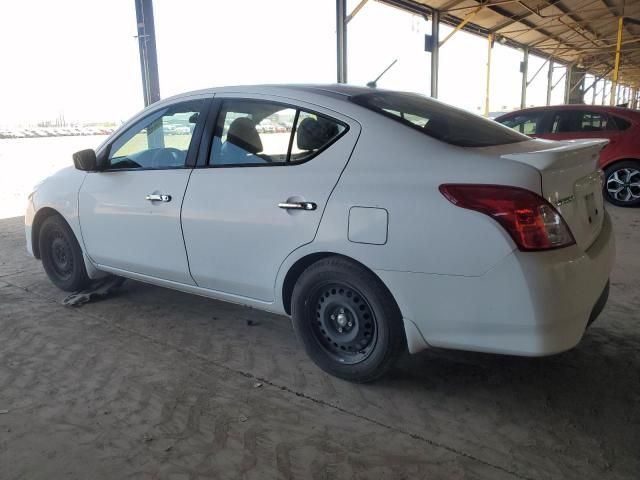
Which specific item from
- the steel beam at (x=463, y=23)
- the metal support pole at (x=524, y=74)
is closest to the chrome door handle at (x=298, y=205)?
the steel beam at (x=463, y=23)

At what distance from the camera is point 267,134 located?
10.0ft

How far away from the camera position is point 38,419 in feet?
8.23

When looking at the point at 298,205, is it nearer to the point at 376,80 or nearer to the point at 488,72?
the point at 376,80

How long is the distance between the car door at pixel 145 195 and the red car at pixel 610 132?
20.9ft

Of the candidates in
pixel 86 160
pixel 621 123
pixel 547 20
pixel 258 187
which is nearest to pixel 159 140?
pixel 86 160

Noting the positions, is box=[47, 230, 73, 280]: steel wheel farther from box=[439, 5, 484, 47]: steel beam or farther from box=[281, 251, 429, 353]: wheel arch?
box=[439, 5, 484, 47]: steel beam

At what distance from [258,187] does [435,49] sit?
14386 mm

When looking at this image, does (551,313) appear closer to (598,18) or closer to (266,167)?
(266,167)

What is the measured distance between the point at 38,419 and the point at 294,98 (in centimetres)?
207

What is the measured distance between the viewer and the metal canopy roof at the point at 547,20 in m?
15.6

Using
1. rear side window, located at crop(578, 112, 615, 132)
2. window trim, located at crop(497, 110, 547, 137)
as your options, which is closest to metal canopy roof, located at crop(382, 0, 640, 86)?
window trim, located at crop(497, 110, 547, 137)

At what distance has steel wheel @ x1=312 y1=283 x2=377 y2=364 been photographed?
2664 mm

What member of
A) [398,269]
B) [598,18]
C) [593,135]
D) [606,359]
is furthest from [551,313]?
[598,18]

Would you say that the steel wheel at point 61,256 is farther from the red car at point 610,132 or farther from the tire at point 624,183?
the tire at point 624,183
